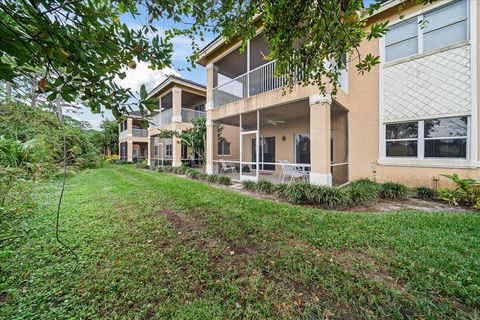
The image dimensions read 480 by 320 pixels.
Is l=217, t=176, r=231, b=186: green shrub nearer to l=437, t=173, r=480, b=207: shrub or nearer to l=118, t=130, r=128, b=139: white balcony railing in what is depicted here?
l=437, t=173, r=480, b=207: shrub

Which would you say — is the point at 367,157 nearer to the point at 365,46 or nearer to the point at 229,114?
the point at 365,46

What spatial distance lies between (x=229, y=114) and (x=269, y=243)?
741cm

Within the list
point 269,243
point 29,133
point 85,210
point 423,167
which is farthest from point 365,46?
point 29,133

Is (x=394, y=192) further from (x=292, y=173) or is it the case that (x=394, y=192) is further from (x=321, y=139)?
(x=292, y=173)

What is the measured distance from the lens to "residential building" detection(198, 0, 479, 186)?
617cm

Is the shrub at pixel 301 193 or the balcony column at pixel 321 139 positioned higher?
the balcony column at pixel 321 139

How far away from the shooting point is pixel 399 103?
24.0 ft

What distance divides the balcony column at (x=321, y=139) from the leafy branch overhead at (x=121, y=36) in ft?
9.91

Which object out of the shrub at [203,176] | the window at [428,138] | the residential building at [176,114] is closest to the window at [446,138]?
the window at [428,138]

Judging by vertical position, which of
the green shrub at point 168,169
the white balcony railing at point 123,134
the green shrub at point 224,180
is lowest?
the green shrub at point 224,180

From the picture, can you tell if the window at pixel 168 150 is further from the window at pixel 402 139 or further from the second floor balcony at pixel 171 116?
the window at pixel 402 139

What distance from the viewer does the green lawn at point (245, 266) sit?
1.96 metres

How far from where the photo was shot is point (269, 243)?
10.7ft

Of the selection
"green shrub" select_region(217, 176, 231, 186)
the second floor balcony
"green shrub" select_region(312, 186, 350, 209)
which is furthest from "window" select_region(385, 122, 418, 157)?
the second floor balcony
